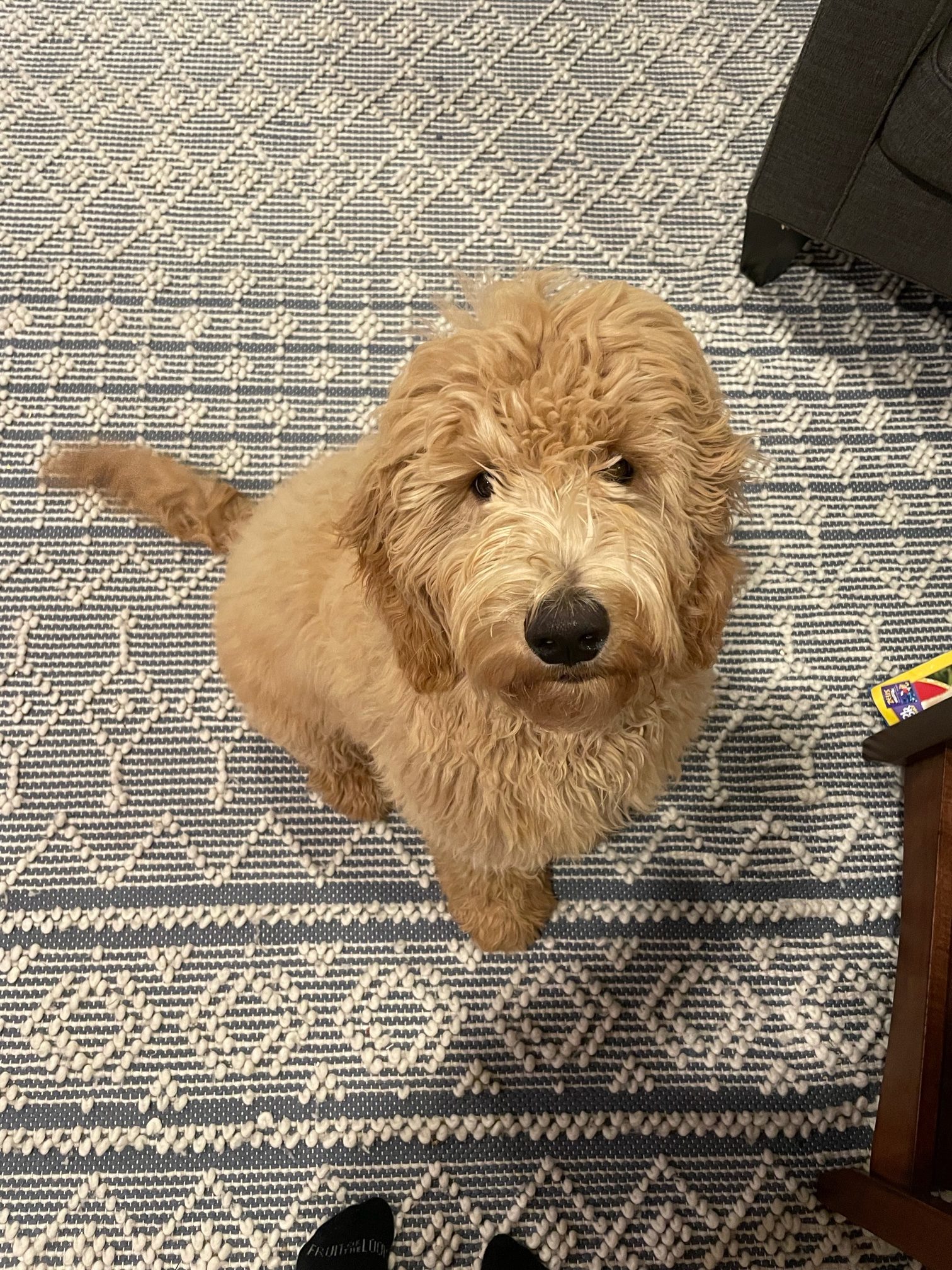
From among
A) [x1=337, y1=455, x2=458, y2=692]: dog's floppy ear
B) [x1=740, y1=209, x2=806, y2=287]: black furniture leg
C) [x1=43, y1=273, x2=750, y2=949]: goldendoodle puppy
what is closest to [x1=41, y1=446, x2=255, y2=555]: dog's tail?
[x1=43, y1=273, x2=750, y2=949]: goldendoodle puppy

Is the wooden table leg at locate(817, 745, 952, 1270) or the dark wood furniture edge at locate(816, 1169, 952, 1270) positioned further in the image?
the wooden table leg at locate(817, 745, 952, 1270)

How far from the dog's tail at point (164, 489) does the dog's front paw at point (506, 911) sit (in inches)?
34.2

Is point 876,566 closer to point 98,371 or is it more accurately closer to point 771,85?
point 771,85

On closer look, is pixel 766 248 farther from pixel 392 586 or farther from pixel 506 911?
pixel 506 911

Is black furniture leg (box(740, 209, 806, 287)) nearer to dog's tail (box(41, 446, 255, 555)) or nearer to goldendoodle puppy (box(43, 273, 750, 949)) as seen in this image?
goldendoodle puppy (box(43, 273, 750, 949))

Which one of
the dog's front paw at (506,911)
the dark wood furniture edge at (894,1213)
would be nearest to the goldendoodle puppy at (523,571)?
the dog's front paw at (506,911)

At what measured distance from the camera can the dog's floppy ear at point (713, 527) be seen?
977mm

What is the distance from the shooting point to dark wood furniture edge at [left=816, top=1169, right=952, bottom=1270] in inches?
43.3

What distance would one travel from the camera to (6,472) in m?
1.91

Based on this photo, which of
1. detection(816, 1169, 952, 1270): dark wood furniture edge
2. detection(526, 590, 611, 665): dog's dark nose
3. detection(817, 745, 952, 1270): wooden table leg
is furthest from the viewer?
detection(817, 745, 952, 1270): wooden table leg

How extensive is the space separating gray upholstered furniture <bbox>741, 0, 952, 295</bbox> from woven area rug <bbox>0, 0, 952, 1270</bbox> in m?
0.23

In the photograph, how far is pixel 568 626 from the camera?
857mm

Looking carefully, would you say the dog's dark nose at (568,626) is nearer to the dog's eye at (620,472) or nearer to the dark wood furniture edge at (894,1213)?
the dog's eye at (620,472)

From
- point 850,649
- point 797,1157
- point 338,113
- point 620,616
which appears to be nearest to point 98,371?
point 338,113
